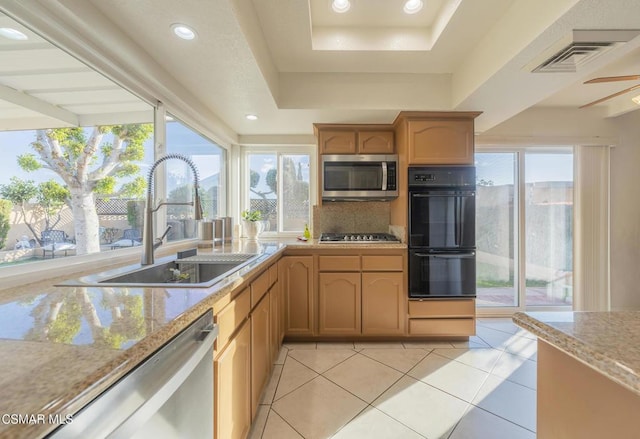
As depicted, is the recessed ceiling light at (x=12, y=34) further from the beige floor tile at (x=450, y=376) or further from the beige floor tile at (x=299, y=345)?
the beige floor tile at (x=450, y=376)

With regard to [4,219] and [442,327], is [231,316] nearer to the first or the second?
[4,219]

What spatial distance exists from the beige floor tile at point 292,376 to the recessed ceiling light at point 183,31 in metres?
2.23

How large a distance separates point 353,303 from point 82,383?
2212 mm

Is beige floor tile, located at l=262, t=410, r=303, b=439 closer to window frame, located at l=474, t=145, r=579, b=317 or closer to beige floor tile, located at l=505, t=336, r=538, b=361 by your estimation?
beige floor tile, located at l=505, t=336, r=538, b=361

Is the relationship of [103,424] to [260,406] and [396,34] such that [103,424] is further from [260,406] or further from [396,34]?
[396,34]

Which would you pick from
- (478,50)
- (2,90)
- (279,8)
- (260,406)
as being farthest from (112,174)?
(478,50)

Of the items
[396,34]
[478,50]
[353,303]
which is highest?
[396,34]

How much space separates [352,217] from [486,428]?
6.86 feet

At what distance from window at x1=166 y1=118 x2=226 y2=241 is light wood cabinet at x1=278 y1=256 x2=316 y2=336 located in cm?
95

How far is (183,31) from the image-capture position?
135 cm

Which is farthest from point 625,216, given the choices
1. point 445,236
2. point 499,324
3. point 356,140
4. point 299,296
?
point 299,296

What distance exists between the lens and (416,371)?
200cm

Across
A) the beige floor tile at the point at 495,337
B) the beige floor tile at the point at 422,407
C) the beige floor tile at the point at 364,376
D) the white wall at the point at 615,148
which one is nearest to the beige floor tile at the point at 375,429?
the beige floor tile at the point at 422,407

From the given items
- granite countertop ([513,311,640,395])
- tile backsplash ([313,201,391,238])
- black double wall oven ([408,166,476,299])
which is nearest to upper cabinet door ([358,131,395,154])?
black double wall oven ([408,166,476,299])
